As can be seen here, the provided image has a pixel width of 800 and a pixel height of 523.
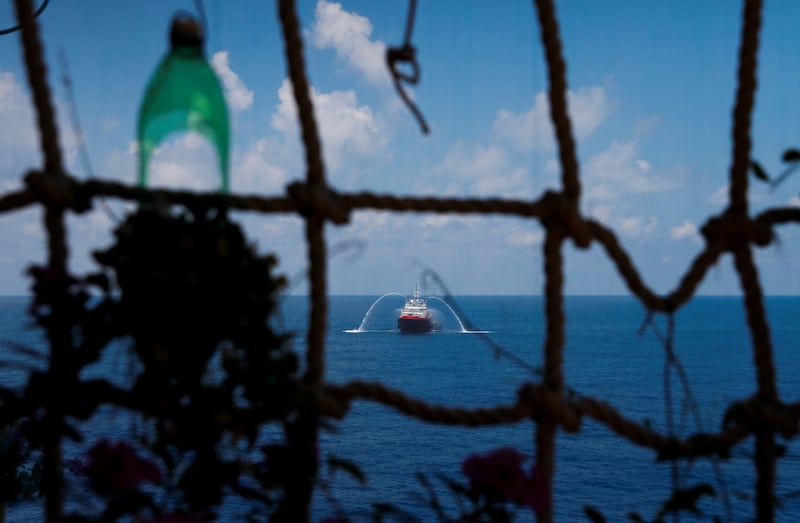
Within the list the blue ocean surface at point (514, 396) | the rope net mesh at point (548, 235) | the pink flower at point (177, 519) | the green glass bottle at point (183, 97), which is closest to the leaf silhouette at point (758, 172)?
the rope net mesh at point (548, 235)

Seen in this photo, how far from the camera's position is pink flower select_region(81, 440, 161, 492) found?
723 millimetres

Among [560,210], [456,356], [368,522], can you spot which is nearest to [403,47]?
[560,210]

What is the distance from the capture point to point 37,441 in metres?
0.74

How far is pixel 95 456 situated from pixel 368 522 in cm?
36

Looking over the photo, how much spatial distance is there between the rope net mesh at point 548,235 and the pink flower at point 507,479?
0.09ft

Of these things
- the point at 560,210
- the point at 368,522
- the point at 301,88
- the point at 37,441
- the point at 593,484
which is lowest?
the point at 593,484

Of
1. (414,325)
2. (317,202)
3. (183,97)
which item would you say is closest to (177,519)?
(317,202)

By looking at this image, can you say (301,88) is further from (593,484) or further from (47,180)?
(593,484)

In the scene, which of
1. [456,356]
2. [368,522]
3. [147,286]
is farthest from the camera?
[456,356]

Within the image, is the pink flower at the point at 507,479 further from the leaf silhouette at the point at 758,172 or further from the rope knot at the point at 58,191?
the rope knot at the point at 58,191

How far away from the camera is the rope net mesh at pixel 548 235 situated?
29.5 inches

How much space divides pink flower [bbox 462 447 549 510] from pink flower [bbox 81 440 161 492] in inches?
15.9

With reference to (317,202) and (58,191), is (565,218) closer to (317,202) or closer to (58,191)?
(317,202)

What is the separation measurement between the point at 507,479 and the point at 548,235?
1.05ft
